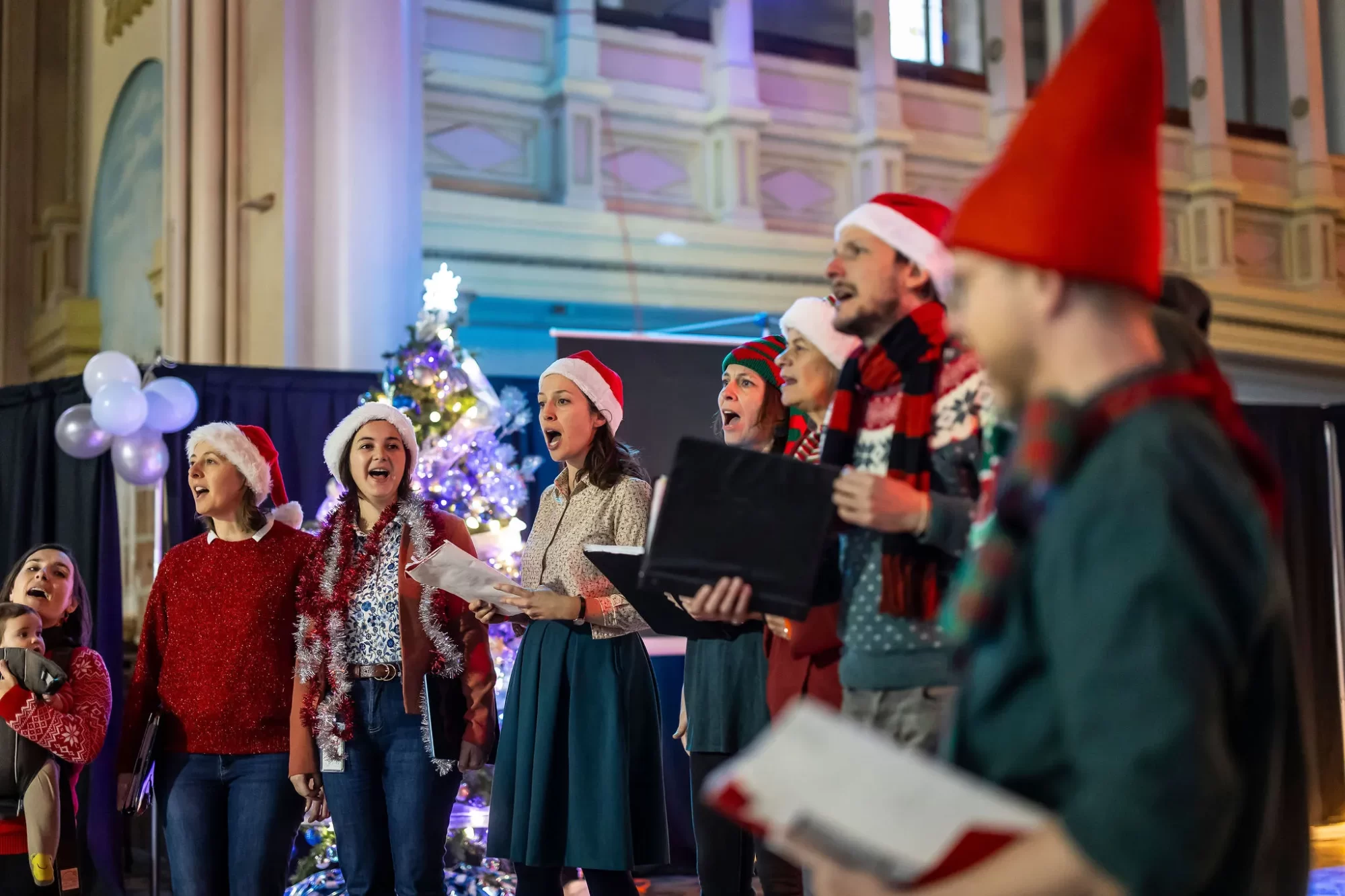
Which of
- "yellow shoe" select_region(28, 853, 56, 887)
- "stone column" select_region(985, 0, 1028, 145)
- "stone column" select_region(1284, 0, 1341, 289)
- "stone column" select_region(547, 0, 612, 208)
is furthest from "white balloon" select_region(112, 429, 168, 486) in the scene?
"stone column" select_region(1284, 0, 1341, 289)

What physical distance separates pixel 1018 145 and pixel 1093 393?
206 millimetres

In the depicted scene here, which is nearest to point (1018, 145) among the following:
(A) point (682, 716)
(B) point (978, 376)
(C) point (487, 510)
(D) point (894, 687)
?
(B) point (978, 376)

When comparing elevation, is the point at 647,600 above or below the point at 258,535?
below

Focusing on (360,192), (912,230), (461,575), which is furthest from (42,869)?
(360,192)

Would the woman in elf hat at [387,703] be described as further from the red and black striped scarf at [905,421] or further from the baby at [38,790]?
the red and black striped scarf at [905,421]

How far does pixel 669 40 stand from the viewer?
8055mm

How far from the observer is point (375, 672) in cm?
318

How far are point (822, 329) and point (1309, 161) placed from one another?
867cm

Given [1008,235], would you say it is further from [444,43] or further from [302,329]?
[444,43]

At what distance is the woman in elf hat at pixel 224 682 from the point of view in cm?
311

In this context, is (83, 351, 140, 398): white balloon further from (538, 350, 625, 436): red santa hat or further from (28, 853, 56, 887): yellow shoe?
(538, 350, 625, 436): red santa hat

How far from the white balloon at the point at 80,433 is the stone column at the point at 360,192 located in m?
1.23

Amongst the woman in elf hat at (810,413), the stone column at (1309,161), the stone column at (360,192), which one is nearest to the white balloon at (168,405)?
the stone column at (360,192)

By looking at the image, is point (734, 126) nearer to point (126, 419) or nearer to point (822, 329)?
point (126, 419)
